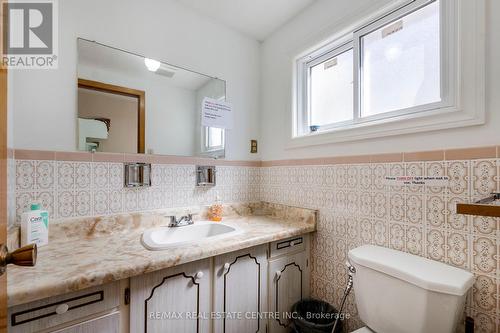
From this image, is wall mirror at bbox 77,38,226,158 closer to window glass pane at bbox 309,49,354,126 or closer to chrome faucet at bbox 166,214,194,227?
chrome faucet at bbox 166,214,194,227

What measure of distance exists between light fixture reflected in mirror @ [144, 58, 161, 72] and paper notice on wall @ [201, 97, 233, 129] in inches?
14.8

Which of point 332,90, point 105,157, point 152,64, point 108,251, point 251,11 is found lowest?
point 108,251

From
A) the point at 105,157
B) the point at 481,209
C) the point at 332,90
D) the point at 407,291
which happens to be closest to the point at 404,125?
the point at 481,209

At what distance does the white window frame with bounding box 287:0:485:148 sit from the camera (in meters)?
0.90

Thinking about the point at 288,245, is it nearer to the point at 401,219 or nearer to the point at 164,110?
the point at 401,219

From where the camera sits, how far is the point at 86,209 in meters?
1.20

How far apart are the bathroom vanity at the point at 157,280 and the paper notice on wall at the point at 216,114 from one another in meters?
0.75

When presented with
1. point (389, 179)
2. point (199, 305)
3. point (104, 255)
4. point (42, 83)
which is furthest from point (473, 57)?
point (42, 83)

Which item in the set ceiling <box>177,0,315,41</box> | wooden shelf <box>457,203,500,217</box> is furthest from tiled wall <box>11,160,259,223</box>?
wooden shelf <box>457,203,500,217</box>

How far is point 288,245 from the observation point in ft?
4.68

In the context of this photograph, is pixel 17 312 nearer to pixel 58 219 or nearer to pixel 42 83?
pixel 58 219

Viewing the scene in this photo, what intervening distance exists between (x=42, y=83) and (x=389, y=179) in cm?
186

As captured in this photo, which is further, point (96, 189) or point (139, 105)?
point (139, 105)

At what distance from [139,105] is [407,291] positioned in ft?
5.49
